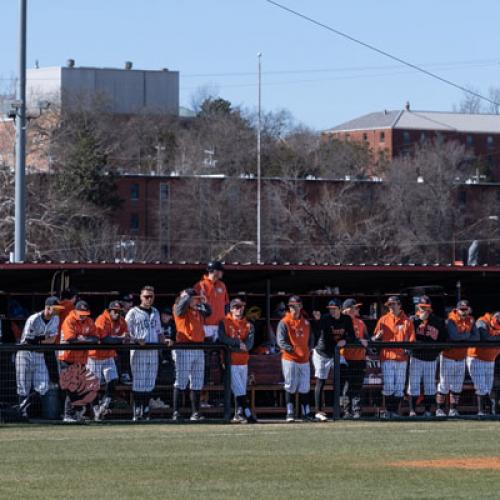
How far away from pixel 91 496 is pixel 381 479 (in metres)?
2.59

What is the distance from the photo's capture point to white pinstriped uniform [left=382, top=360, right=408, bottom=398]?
2066 cm

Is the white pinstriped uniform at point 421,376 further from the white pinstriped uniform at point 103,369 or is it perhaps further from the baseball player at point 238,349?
the white pinstriped uniform at point 103,369

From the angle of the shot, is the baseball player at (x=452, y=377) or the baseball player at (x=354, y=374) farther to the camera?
the baseball player at (x=452, y=377)

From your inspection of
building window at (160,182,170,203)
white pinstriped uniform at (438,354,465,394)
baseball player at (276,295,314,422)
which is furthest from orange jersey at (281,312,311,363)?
building window at (160,182,170,203)

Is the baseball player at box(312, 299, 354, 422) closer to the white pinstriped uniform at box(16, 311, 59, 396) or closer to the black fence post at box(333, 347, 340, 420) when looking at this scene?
the black fence post at box(333, 347, 340, 420)

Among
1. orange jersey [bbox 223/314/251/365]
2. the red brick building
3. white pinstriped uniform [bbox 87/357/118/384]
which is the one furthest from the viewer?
the red brick building

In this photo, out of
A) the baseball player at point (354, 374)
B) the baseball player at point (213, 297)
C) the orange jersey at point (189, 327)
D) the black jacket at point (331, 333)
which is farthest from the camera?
the baseball player at point (213, 297)

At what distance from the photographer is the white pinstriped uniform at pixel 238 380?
786 inches

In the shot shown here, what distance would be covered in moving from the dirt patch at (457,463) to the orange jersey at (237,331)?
6.09 meters

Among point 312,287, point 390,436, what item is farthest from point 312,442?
point 312,287

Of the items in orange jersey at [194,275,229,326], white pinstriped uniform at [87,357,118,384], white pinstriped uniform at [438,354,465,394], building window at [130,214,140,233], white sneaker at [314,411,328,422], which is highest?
building window at [130,214,140,233]

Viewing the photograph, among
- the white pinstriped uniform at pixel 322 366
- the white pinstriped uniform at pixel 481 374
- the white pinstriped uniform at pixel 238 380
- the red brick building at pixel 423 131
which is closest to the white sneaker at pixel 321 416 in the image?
the white pinstriped uniform at pixel 322 366

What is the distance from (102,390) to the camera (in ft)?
64.5

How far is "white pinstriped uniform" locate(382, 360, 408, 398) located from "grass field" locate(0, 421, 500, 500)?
1555mm
